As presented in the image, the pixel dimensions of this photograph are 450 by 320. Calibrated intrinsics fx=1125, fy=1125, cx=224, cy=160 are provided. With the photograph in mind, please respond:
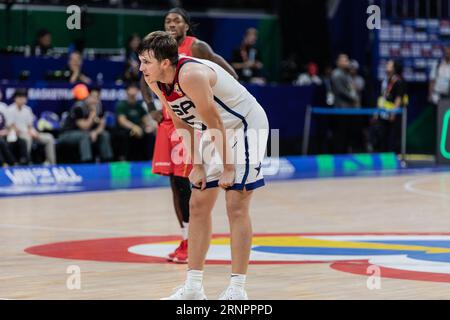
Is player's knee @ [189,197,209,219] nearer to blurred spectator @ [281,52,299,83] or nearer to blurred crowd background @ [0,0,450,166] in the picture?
blurred crowd background @ [0,0,450,166]

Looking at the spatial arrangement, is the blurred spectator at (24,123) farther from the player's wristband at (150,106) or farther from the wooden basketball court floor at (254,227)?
the player's wristband at (150,106)

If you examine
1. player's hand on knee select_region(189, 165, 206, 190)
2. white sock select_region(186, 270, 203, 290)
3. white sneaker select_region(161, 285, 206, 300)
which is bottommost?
white sneaker select_region(161, 285, 206, 300)

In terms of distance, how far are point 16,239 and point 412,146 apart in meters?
15.4

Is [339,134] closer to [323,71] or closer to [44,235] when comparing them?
[323,71]

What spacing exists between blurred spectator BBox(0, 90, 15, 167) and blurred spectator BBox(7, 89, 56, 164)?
8 cm

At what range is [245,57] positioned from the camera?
2158 centimetres

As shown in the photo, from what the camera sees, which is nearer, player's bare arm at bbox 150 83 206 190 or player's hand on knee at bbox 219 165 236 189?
player's hand on knee at bbox 219 165 236 189

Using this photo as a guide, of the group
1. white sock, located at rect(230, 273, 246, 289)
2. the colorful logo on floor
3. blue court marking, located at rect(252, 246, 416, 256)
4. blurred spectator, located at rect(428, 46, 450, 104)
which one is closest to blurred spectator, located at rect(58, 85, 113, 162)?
the colorful logo on floor

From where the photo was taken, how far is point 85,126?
1791 centimetres

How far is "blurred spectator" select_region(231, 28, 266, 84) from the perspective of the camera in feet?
69.8

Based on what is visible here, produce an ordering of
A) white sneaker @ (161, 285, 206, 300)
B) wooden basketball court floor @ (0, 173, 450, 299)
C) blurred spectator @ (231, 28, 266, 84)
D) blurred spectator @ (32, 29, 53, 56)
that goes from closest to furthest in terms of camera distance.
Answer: white sneaker @ (161, 285, 206, 300) < wooden basketball court floor @ (0, 173, 450, 299) < blurred spectator @ (32, 29, 53, 56) < blurred spectator @ (231, 28, 266, 84)

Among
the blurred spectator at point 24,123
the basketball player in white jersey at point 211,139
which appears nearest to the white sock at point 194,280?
the basketball player in white jersey at point 211,139

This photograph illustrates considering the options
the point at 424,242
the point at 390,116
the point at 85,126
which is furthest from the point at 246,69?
the point at 424,242
